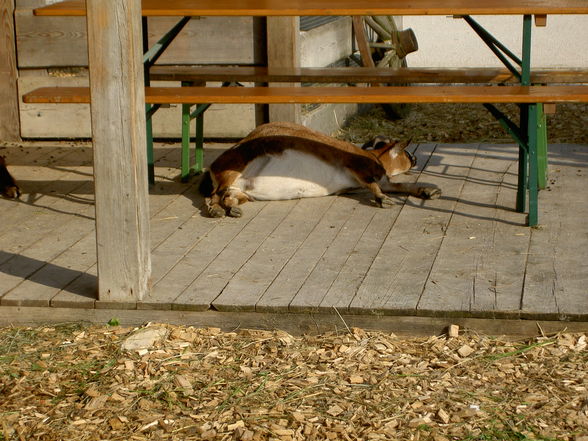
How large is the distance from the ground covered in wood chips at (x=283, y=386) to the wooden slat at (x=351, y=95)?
1552mm

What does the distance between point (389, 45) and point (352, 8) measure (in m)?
4.80

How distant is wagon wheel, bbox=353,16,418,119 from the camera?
10000mm

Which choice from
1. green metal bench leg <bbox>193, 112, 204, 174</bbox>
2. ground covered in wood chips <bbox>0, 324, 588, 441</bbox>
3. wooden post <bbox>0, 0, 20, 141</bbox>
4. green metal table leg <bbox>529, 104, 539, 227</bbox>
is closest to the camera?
ground covered in wood chips <bbox>0, 324, 588, 441</bbox>

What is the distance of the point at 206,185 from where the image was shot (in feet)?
20.9

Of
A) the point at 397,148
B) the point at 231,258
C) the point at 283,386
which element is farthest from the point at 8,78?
the point at 283,386

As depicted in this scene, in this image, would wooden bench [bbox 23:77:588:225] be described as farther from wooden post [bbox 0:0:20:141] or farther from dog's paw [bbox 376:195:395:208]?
wooden post [bbox 0:0:20:141]

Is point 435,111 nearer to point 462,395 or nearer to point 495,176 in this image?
point 495,176

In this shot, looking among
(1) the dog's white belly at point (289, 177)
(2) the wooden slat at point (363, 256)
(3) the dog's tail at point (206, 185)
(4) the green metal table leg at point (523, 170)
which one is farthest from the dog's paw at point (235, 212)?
(4) the green metal table leg at point (523, 170)

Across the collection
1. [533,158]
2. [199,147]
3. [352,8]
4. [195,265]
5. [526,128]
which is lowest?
[195,265]

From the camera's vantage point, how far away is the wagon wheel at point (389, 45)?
10.0 metres

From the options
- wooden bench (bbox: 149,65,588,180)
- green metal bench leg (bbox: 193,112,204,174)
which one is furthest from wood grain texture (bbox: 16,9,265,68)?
green metal bench leg (bbox: 193,112,204,174)

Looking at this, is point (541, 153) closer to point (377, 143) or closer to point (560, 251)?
point (377, 143)

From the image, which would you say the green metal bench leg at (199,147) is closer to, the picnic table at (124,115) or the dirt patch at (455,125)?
the picnic table at (124,115)

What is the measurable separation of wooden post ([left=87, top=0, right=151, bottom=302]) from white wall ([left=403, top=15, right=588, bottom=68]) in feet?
24.3
